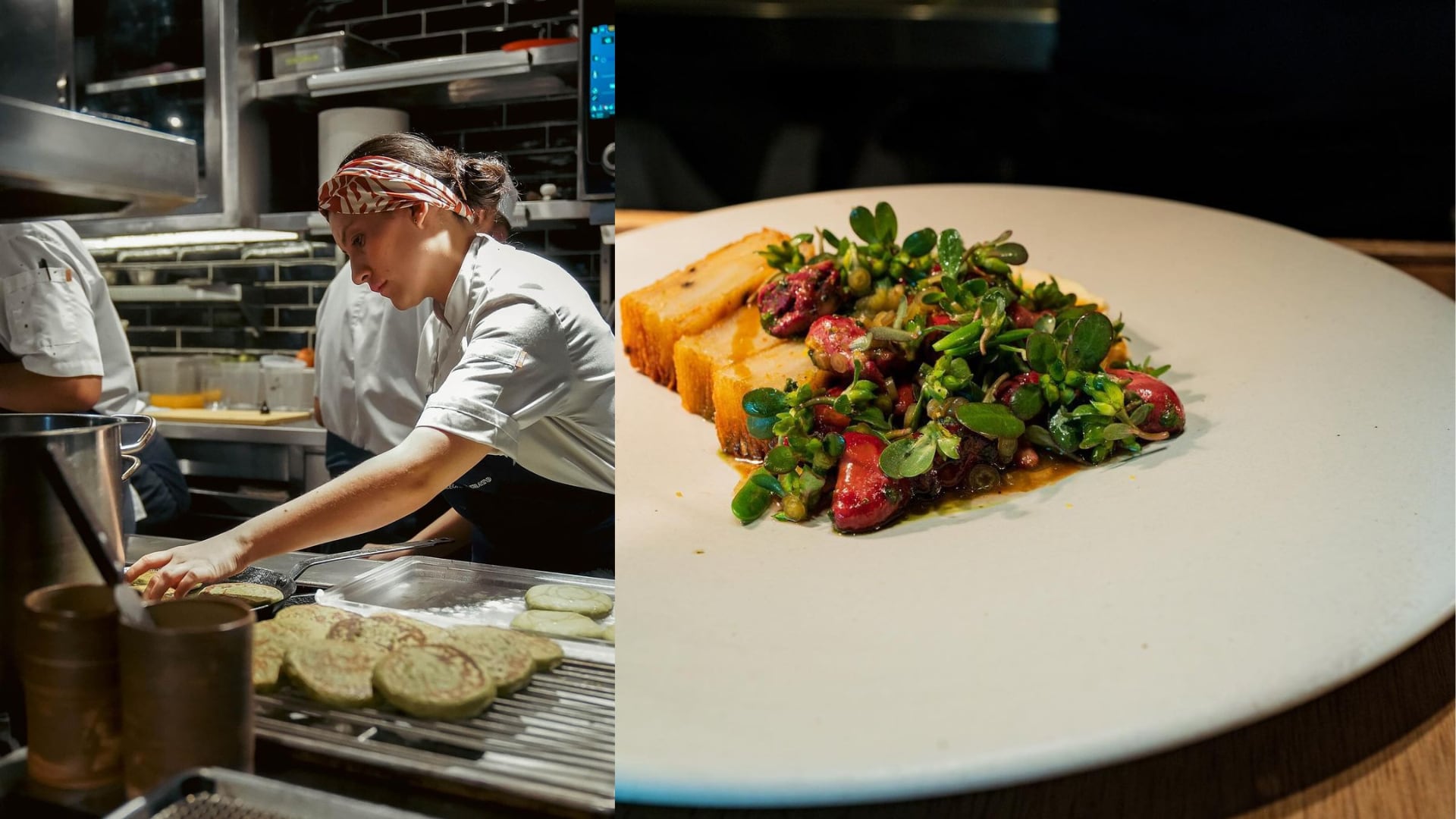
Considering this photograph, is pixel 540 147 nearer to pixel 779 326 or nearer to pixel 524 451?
pixel 524 451

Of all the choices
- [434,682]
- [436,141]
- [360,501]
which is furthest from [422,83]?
[434,682]

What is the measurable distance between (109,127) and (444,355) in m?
0.26

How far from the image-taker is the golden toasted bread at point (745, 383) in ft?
4.16

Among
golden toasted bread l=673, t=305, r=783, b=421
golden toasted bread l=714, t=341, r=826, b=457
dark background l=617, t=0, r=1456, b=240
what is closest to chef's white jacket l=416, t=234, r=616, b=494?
golden toasted bread l=714, t=341, r=826, b=457

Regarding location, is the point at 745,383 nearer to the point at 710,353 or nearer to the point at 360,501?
the point at 710,353

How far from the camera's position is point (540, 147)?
0.64m

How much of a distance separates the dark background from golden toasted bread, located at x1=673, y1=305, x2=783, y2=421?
152 centimetres

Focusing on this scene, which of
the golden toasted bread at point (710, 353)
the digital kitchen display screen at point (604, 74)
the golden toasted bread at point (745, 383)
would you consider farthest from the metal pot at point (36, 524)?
the golden toasted bread at point (710, 353)

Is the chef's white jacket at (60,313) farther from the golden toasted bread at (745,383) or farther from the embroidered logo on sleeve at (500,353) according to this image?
the golden toasted bread at (745,383)

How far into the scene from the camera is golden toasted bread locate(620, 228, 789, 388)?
1.50 meters

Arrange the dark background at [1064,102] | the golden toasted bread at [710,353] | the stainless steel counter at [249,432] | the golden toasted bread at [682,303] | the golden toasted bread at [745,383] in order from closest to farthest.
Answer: the stainless steel counter at [249,432] < the golden toasted bread at [745,383] < the golden toasted bread at [710,353] < the golden toasted bread at [682,303] < the dark background at [1064,102]

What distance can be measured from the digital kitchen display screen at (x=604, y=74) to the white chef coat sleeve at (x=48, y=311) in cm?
36

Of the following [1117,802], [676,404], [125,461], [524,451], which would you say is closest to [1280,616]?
[1117,802]

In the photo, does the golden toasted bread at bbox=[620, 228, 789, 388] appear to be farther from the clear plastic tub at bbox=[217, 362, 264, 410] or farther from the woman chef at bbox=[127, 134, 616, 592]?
the woman chef at bbox=[127, 134, 616, 592]
